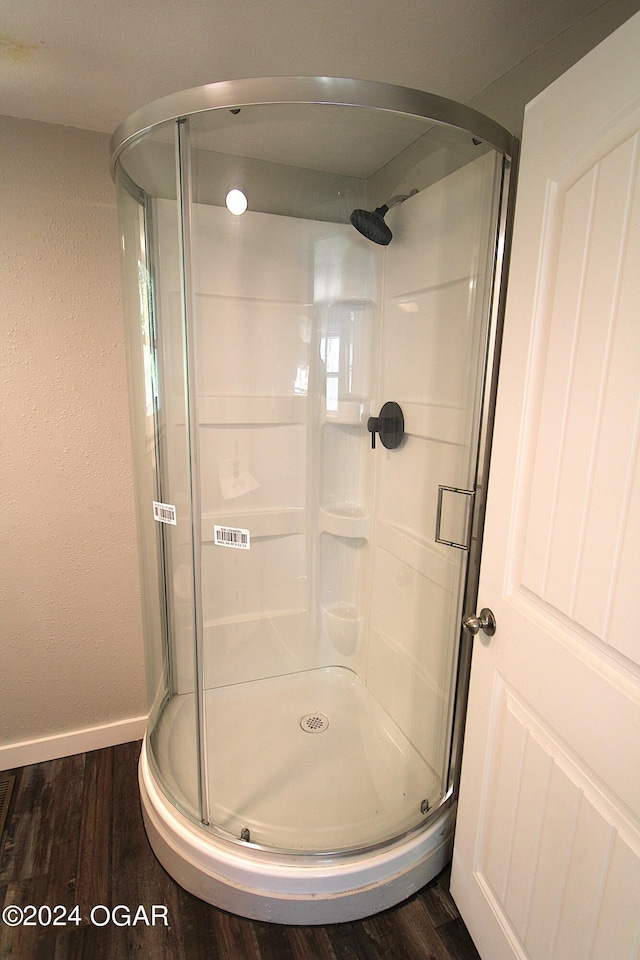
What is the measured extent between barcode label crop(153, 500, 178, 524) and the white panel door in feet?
2.88

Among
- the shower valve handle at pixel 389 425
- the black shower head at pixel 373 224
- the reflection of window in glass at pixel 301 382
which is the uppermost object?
the black shower head at pixel 373 224

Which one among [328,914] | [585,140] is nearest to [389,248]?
[585,140]

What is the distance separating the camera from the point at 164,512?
4.76ft

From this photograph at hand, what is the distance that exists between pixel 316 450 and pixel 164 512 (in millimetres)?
650

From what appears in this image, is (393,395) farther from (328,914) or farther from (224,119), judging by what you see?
(328,914)

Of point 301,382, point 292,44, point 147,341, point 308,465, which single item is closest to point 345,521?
point 308,465

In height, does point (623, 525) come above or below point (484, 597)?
above

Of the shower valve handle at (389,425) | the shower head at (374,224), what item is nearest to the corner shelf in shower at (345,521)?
the shower valve handle at (389,425)

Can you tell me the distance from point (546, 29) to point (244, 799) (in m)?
2.14

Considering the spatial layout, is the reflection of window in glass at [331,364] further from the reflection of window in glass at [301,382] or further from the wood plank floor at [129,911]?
the wood plank floor at [129,911]

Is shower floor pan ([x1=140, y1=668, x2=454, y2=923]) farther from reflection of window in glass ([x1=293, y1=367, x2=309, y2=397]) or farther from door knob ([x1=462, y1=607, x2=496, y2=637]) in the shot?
reflection of window in glass ([x1=293, y1=367, x2=309, y2=397])

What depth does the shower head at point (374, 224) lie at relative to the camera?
1.55 meters

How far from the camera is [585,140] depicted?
881mm

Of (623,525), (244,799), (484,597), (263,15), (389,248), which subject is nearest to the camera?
(623,525)
